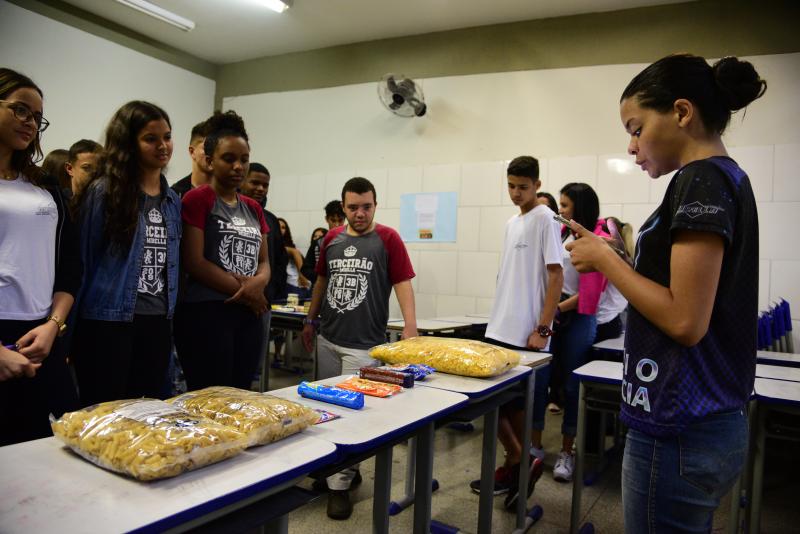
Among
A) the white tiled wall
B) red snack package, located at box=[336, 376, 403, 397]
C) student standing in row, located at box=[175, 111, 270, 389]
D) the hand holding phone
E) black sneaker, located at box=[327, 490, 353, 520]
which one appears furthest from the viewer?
the white tiled wall

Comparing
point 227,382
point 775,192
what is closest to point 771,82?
point 775,192

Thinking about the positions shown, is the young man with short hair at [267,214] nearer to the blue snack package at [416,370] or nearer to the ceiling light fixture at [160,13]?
the blue snack package at [416,370]

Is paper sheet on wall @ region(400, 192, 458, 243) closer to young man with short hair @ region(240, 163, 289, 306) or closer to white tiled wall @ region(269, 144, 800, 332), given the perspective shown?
white tiled wall @ region(269, 144, 800, 332)

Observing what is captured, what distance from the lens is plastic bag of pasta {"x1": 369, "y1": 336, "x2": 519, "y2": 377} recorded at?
156 centimetres

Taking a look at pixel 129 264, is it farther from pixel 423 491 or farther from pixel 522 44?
pixel 522 44

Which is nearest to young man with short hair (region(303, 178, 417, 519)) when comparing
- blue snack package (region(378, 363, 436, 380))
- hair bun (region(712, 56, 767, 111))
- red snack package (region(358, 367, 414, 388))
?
blue snack package (region(378, 363, 436, 380))

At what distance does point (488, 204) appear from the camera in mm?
4684

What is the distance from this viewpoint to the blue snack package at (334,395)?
1194 millimetres

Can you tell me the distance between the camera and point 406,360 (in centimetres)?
170

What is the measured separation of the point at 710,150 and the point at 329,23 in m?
4.88

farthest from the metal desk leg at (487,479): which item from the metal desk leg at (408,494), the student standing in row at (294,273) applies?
the student standing in row at (294,273)

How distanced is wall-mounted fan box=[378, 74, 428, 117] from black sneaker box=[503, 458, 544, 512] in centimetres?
353

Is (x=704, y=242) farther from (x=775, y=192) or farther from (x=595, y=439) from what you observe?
(x=775, y=192)

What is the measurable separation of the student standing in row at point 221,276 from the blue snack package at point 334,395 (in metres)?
0.62
